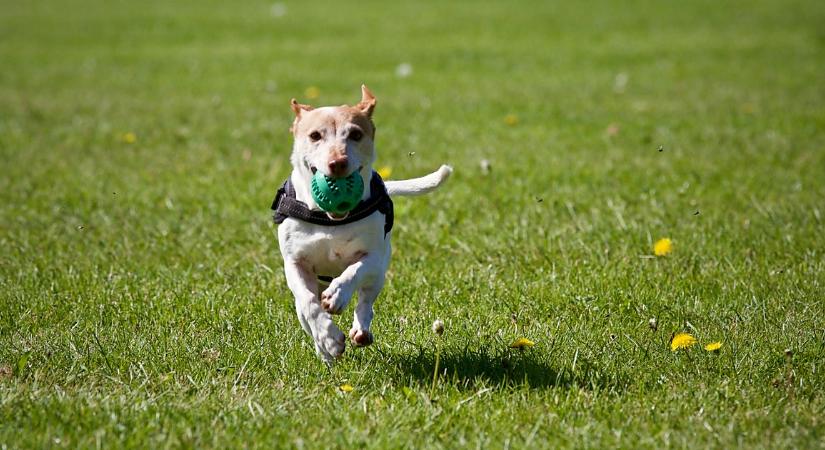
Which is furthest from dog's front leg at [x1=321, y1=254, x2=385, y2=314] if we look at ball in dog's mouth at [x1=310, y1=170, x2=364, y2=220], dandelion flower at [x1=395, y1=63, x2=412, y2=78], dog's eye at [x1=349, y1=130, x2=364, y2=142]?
dandelion flower at [x1=395, y1=63, x2=412, y2=78]

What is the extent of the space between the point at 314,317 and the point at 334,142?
657mm

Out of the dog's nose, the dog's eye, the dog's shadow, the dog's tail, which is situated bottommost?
the dog's shadow

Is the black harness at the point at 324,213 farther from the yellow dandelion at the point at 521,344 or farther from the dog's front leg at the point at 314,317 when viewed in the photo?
the yellow dandelion at the point at 521,344

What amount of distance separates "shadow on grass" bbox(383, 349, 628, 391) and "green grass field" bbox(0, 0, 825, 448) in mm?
13

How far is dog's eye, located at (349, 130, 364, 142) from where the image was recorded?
3.67 meters

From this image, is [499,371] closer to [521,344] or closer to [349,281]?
[521,344]

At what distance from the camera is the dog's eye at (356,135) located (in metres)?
3.67

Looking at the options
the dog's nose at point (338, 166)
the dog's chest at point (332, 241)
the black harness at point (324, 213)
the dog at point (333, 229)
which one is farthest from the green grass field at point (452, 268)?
the dog's nose at point (338, 166)

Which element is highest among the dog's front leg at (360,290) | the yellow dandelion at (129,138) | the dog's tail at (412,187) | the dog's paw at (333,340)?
the dog's tail at (412,187)

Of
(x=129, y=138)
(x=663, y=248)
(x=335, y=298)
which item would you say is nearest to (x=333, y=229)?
(x=335, y=298)

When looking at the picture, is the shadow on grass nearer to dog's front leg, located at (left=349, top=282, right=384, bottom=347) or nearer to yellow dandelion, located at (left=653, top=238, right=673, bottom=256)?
dog's front leg, located at (left=349, top=282, right=384, bottom=347)

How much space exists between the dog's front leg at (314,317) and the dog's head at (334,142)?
409mm

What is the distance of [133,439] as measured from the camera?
123 inches

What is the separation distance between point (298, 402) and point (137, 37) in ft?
51.3
